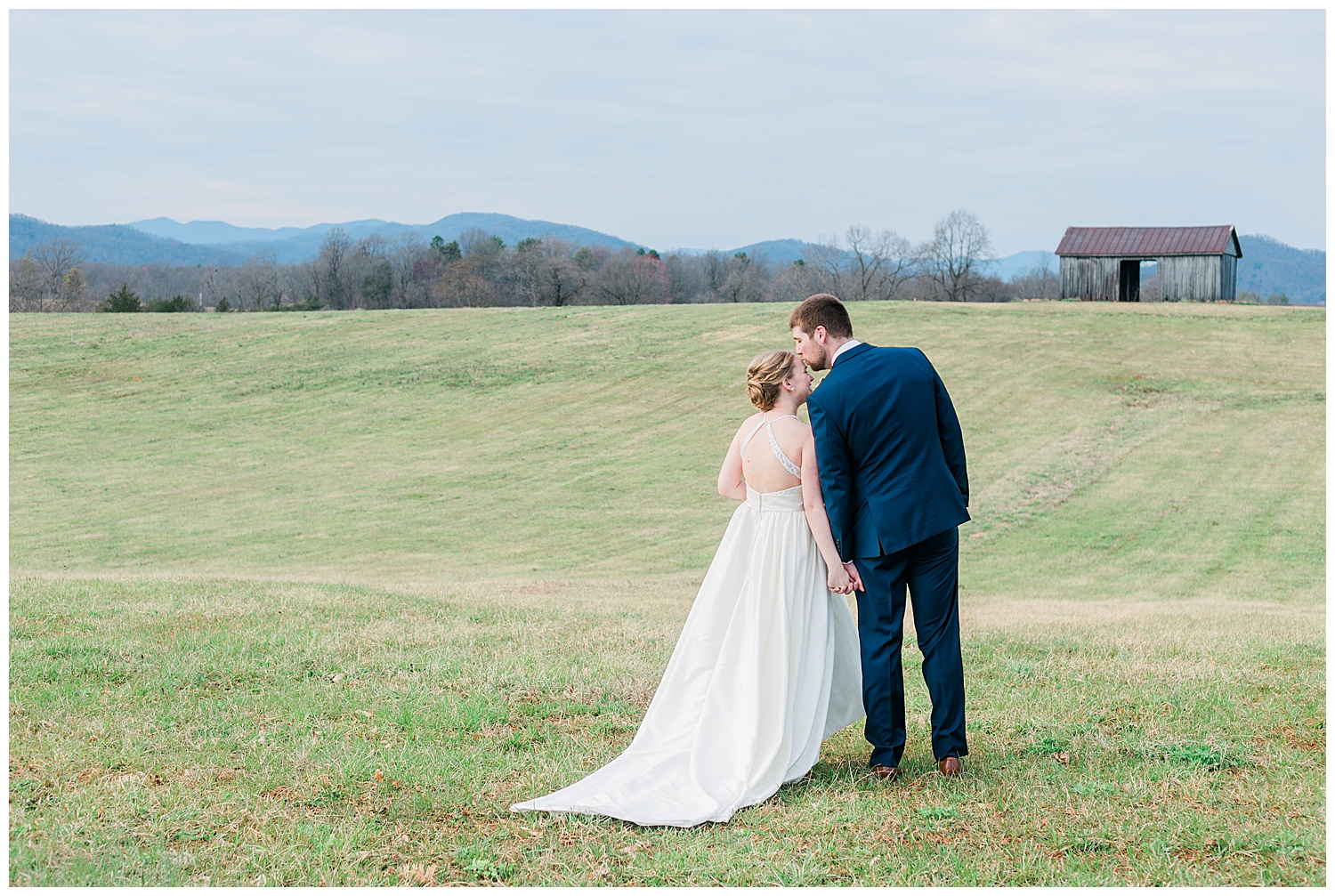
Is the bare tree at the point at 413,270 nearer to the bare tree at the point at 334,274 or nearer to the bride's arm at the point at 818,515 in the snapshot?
the bare tree at the point at 334,274

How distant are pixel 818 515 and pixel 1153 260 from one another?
2178 inches

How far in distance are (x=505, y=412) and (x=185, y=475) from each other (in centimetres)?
1063

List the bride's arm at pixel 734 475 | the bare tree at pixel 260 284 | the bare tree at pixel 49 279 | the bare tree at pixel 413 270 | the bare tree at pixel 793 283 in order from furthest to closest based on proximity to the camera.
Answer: the bare tree at pixel 413 270, the bare tree at pixel 793 283, the bare tree at pixel 260 284, the bare tree at pixel 49 279, the bride's arm at pixel 734 475

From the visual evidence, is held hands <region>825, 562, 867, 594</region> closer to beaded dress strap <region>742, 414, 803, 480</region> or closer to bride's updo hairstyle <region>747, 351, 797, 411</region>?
beaded dress strap <region>742, 414, 803, 480</region>

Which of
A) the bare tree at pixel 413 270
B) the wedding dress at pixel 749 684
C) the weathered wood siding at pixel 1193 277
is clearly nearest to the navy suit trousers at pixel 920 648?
the wedding dress at pixel 749 684

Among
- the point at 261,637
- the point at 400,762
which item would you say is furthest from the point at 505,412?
the point at 400,762

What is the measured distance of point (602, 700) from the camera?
22.6 feet

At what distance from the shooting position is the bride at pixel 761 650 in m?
5.19

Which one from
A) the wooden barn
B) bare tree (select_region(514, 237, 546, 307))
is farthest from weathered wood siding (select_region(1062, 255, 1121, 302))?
bare tree (select_region(514, 237, 546, 307))

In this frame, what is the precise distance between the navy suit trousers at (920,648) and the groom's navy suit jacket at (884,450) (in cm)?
16

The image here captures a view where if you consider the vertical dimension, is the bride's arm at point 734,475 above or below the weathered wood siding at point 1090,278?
below

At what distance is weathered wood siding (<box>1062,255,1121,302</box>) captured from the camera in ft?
177

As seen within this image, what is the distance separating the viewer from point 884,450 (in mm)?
5324

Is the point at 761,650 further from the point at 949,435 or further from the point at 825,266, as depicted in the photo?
the point at 825,266
